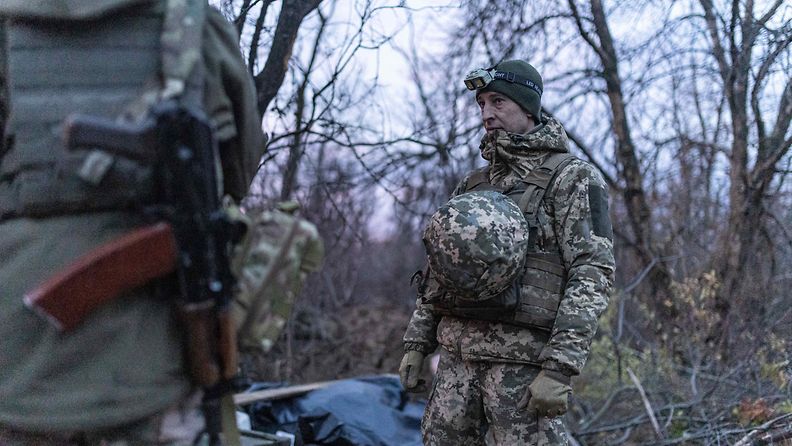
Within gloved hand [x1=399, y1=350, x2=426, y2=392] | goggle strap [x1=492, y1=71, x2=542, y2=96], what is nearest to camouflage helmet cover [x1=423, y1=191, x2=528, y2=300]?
gloved hand [x1=399, y1=350, x2=426, y2=392]

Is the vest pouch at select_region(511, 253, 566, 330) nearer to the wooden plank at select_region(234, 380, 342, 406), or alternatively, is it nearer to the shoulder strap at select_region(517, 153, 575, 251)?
the shoulder strap at select_region(517, 153, 575, 251)

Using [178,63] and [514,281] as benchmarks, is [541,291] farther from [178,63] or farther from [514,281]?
[178,63]

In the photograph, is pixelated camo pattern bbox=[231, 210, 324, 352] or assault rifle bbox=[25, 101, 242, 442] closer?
assault rifle bbox=[25, 101, 242, 442]

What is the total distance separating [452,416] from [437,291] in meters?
0.48

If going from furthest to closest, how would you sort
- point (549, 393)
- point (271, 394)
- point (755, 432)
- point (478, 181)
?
point (271, 394) < point (755, 432) < point (478, 181) < point (549, 393)

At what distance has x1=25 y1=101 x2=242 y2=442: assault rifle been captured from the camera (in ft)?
5.13


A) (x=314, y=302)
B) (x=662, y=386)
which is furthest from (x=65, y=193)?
(x=314, y=302)

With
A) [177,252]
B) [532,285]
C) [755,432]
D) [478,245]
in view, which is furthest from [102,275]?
[755,432]

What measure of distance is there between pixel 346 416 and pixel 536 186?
1.72 metres

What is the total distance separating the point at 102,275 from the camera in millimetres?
1582

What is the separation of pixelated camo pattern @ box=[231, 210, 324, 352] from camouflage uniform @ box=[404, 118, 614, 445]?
3.85 feet

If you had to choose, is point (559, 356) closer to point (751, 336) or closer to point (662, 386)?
point (662, 386)

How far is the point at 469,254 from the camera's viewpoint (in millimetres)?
2637

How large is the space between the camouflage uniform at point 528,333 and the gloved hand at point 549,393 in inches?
1.3
